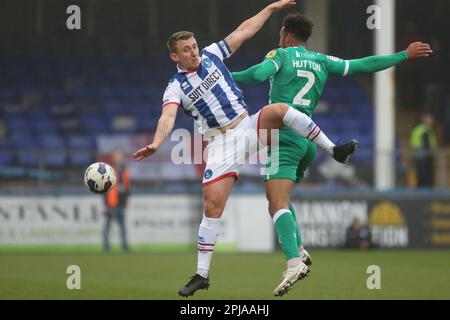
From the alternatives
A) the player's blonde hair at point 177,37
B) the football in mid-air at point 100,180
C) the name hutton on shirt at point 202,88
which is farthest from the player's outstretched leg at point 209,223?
→ the player's blonde hair at point 177,37

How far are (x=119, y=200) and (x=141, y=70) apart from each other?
7.78m

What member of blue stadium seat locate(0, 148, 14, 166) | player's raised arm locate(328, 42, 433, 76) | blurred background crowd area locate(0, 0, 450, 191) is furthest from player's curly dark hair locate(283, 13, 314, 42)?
blue stadium seat locate(0, 148, 14, 166)

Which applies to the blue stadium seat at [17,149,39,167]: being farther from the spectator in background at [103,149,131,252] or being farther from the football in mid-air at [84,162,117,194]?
the football in mid-air at [84,162,117,194]

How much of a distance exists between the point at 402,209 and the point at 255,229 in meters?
2.85

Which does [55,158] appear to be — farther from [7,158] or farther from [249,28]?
[249,28]

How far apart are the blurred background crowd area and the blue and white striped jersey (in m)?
10.0

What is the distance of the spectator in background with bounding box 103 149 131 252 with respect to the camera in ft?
63.4

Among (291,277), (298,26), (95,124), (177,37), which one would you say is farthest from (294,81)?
(95,124)

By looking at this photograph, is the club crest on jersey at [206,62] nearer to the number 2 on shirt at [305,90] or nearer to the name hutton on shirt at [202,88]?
the name hutton on shirt at [202,88]

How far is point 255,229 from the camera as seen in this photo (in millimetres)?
19875

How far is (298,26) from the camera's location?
10.5 metres

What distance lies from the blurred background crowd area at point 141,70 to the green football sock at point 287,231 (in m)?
10.1

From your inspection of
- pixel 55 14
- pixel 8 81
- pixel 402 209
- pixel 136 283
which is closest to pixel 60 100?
pixel 8 81

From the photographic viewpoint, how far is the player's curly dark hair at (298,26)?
10.4 m
